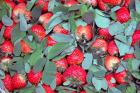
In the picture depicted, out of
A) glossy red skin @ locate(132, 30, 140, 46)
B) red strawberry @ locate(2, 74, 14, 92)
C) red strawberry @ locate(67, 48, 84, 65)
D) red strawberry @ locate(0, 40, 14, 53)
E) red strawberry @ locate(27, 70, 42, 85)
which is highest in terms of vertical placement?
glossy red skin @ locate(132, 30, 140, 46)

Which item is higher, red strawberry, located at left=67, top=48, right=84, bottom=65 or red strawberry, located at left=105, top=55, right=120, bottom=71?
red strawberry, located at left=67, top=48, right=84, bottom=65

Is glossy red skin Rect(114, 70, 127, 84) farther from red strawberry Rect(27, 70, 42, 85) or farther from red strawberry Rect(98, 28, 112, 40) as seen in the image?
red strawberry Rect(27, 70, 42, 85)

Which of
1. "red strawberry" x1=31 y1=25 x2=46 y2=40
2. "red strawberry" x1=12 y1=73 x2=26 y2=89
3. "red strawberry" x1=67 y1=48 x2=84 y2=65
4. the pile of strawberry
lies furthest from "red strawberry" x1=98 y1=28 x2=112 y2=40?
"red strawberry" x1=12 y1=73 x2=26 y2=89

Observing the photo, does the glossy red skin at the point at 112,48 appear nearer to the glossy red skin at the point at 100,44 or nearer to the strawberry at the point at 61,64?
the glossy red skin at the point at 100,44

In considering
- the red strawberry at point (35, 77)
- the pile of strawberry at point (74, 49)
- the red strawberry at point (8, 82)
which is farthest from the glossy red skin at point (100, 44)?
the red strawberry at point (8, 82)

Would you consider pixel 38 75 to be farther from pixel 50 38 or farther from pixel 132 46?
pixel 132 46

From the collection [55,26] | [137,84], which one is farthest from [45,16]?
[137,84]
